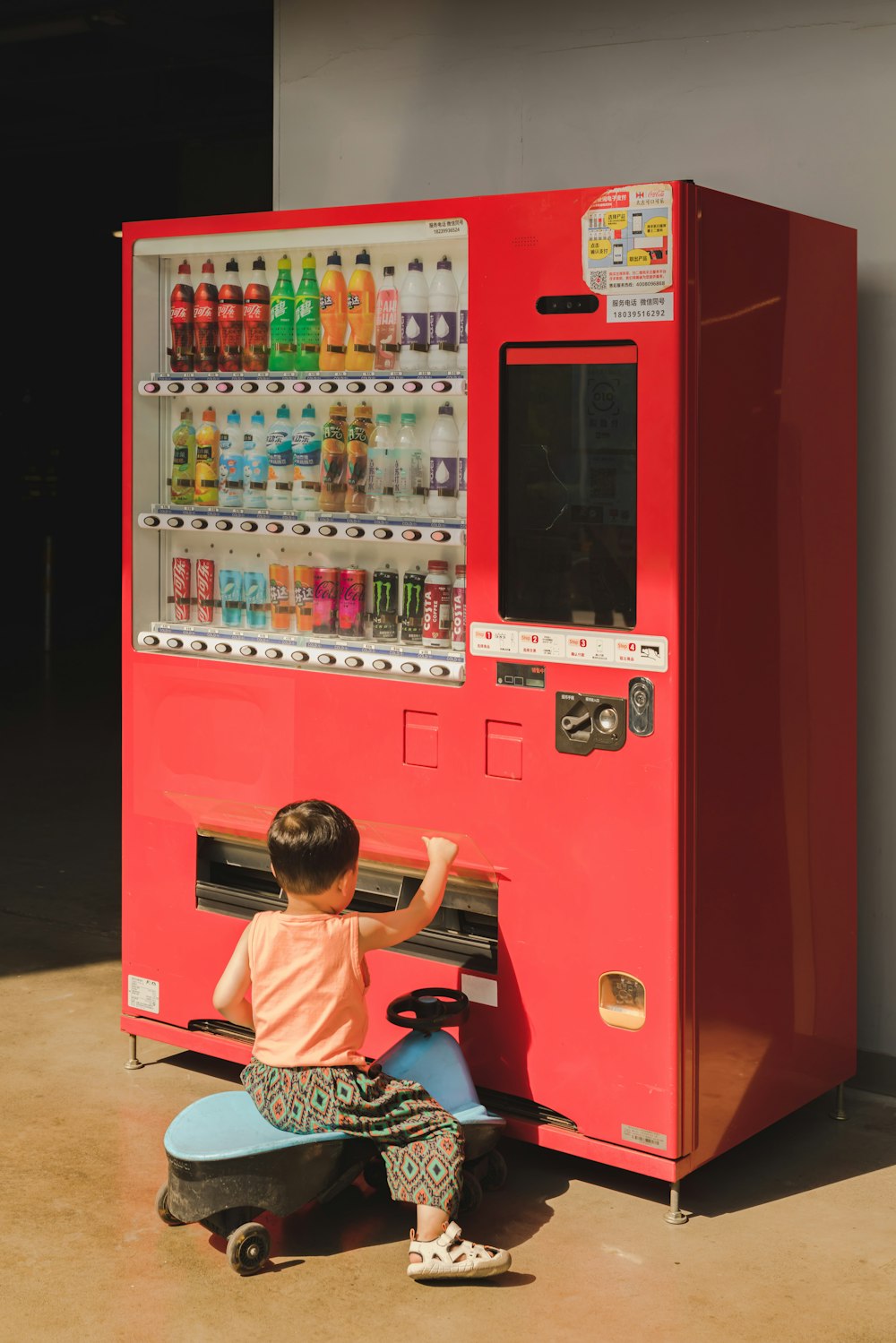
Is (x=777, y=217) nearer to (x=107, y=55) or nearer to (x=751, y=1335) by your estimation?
(x=751, y=1335)

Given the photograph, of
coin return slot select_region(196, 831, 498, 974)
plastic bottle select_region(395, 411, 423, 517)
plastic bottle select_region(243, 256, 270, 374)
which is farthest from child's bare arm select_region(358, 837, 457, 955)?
plastic bottle select_region(243, 256, 270, 374)

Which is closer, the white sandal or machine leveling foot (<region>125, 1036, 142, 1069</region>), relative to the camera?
the white sandal

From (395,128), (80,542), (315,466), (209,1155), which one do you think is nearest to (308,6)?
(395,128)

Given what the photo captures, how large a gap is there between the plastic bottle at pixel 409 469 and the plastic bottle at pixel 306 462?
221mm

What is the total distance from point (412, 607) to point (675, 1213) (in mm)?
1547

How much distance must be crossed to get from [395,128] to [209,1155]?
3176mm

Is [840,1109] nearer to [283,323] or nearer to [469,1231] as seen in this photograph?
[469,1231]

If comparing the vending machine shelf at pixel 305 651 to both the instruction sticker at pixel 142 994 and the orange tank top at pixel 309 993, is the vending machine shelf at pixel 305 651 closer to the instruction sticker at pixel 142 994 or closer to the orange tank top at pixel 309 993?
the orange tank top at pixel 309 993

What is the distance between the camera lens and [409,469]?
3.98 metres

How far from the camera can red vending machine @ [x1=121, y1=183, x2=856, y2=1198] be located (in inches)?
134

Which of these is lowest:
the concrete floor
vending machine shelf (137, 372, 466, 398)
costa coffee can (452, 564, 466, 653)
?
the concrete floor

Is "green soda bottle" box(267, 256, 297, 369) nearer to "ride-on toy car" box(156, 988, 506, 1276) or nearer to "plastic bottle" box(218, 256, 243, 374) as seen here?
"plastic bottle" box(218, 256, 243, 374)

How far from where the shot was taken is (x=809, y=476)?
377 centimetres

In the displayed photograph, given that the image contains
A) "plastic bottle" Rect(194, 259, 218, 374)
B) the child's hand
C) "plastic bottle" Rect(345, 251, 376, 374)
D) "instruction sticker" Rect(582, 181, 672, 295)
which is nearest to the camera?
"instruction sticker" Rect(582, 181, 672, 295)
